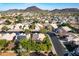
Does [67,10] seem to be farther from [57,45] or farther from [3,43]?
[3,43]

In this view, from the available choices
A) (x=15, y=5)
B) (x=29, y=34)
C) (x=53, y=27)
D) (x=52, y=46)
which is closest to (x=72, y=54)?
(x=52, y=46)

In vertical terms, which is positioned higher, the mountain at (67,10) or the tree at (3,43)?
the mountain at (67,10)

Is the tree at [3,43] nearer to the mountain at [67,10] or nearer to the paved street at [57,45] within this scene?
the paved street at [57,45]

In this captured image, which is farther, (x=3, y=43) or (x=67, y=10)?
(x=67, y=10)

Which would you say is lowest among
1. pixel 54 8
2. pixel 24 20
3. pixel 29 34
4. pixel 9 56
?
pixel 9 56

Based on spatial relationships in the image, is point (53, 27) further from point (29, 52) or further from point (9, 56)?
point (9, 56)

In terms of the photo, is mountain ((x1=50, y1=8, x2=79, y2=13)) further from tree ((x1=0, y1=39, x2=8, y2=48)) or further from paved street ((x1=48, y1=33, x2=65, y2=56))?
tree ((x1=0, y1=39, x2=8, y2=48))

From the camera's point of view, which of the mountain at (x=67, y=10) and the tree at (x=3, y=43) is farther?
the mountain at (x=67, y=10)

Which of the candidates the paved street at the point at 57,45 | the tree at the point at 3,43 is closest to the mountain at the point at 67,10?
the paved street at the point at 57,45

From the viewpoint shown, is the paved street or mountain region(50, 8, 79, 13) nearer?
the paved street

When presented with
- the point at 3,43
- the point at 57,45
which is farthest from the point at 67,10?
the point at 3,43

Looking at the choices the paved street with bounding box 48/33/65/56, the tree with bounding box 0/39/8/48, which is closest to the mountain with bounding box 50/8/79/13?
the paved street with bounding box 48/33/65/56
